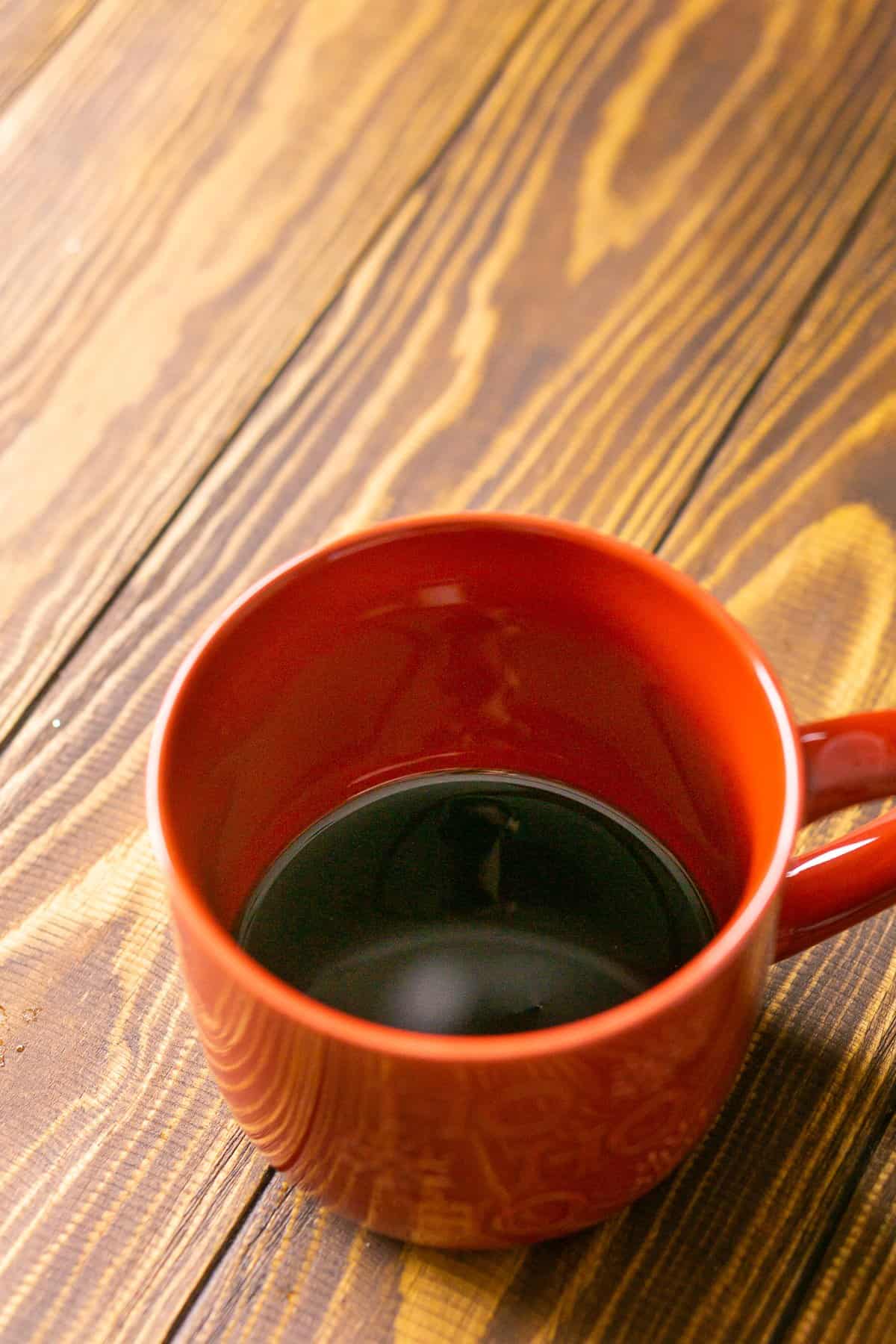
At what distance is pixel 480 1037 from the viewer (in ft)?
0.93

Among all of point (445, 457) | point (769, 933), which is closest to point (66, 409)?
point (445, 457)

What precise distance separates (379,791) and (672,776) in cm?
8

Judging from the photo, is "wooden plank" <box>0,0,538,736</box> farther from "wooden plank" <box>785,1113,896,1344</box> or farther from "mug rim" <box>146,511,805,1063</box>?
"wooden plank" <box>785,1113,896,1344</box>

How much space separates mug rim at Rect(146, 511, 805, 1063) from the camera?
26cm

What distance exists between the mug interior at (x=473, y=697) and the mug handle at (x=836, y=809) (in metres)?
0.01

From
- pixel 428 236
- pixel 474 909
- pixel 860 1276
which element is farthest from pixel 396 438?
pixel 860 1276

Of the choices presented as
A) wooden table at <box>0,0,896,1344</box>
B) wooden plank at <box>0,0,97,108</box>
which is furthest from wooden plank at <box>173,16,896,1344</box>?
wooden plank at <box>0,0,97,108</box>

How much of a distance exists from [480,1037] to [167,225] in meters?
0.42

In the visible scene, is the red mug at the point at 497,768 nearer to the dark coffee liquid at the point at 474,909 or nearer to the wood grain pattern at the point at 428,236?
the dark coffee liquid at the point at 474,909

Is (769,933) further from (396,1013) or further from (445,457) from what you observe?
(445,457)

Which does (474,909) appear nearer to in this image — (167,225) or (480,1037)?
(480,1037)

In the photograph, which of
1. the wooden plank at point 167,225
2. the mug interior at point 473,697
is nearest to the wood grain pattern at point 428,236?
the wooden plank at point 167,225

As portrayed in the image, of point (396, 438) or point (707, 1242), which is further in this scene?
point (396, 438)

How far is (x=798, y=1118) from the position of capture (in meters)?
0.37
